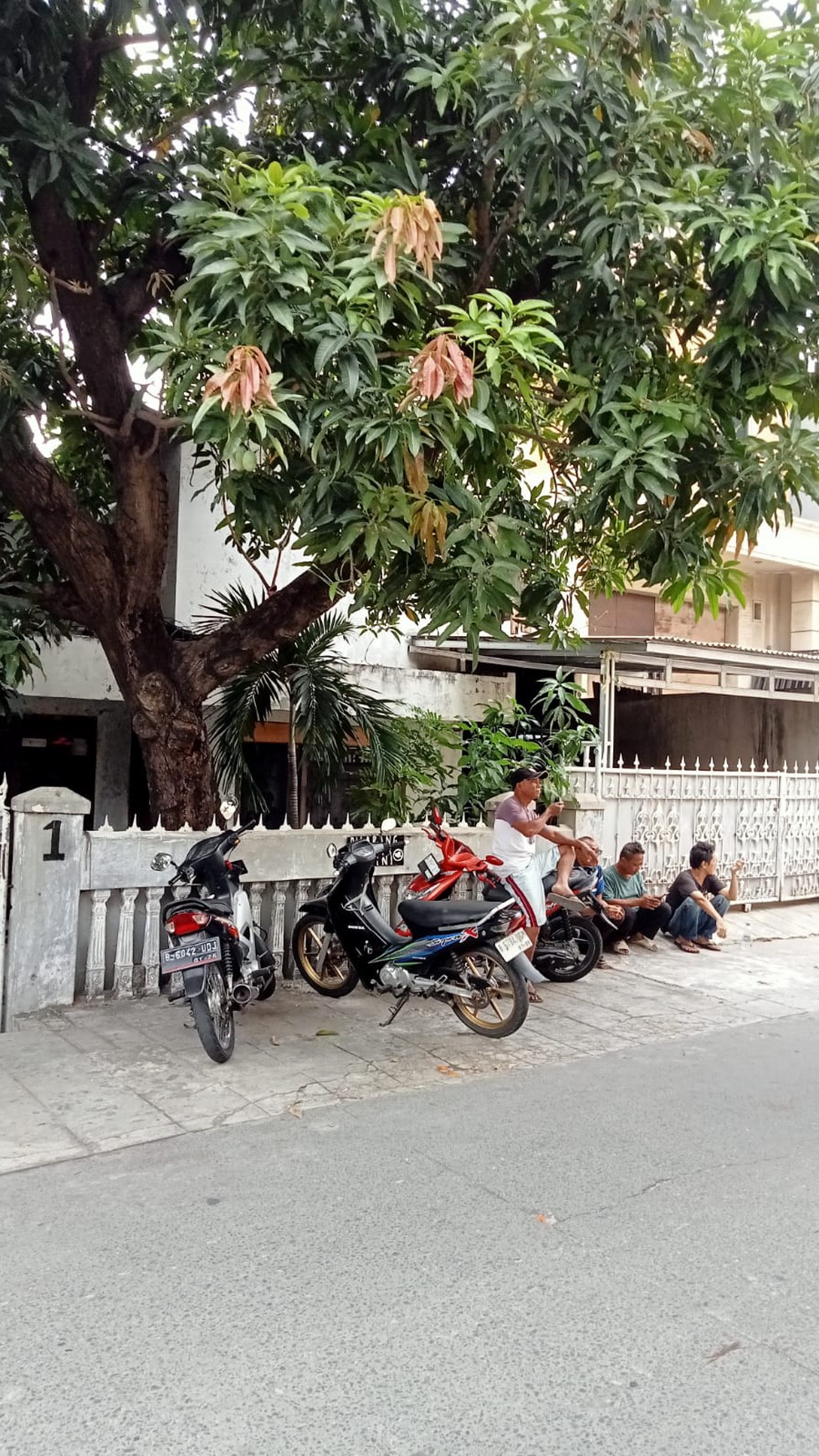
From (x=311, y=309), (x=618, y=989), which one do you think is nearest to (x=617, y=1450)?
(x=311, y=309)

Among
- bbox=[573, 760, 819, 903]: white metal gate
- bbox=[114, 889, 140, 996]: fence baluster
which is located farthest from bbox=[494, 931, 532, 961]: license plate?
bbox=[573, 760, 819, 903]: white metal gate

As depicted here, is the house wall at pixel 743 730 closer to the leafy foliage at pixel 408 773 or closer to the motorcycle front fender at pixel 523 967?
the leafy foliage at pixel 408 773

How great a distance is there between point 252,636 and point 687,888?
4718 millimetres

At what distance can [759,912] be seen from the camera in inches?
437

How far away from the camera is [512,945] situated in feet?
20.0

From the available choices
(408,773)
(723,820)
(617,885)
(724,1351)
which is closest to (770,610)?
(723,820)

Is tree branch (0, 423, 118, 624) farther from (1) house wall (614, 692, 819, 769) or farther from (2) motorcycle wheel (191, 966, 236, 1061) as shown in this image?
(1) house wall (614, 692, 819, 769)

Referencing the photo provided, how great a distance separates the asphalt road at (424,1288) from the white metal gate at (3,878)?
209cm

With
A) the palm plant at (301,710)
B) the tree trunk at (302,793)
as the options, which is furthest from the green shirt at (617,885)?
the tree trunk at (302,793)

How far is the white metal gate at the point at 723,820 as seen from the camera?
32.9 feet

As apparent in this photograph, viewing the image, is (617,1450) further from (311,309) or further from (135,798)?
(135,798)

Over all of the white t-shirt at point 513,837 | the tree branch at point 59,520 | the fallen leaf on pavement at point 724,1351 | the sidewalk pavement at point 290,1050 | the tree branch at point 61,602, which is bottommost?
the fallen leaf on pavement at point 724,1351

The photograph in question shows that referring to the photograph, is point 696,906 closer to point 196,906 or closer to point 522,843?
point 522,843

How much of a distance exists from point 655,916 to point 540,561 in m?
3.48
